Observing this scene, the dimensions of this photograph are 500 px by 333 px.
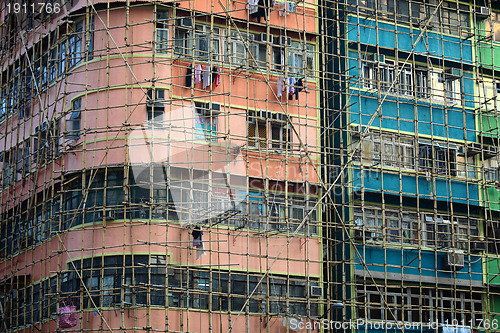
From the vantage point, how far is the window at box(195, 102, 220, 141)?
17.9 m

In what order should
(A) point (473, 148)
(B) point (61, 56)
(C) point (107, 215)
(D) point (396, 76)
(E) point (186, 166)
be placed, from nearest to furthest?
(C) point (107, 215) < (E) point (186, 166) < (B) point (61, 56) < (D) point (396, 76) < (A) point (473, 148)

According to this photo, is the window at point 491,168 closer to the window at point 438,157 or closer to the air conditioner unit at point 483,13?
the window at point 438,157

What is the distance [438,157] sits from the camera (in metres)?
20.3

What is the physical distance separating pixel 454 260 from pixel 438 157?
2396 millimetres

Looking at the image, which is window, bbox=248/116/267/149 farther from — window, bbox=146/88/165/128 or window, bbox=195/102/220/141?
window, bbox=146/88/165/128

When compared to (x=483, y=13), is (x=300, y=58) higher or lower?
lower

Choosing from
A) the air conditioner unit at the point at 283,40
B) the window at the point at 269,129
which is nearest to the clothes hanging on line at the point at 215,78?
the window at the point at 269,129

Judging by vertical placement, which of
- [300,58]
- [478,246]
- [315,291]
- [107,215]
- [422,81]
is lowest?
[315,291]

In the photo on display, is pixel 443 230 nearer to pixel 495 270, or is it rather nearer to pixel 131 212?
pixel 495 270

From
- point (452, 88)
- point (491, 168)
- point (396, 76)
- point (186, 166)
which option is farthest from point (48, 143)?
point (491, 168)

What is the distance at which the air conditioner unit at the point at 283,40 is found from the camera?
63.0 feet

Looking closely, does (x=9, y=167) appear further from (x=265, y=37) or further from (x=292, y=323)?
(x=292, y=323)

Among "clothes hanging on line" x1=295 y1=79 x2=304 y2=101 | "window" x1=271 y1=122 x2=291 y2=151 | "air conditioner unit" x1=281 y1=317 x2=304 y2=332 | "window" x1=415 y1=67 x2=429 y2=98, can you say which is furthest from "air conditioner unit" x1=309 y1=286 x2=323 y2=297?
"window" x1=415 y1=67 x2=429 y2=98

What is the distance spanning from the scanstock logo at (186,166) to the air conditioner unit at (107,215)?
1.99 feet
